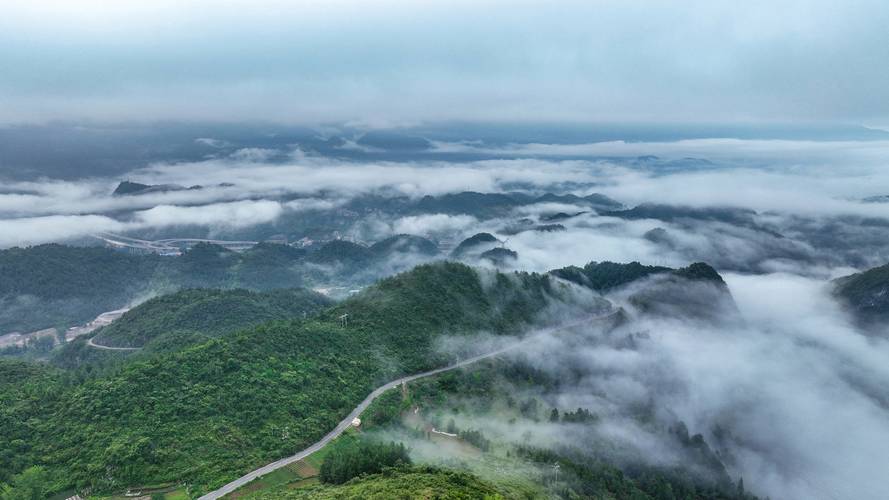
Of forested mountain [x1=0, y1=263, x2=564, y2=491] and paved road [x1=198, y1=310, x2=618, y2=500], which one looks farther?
forested mountain [x1=0, y1=263, x2=564, y2=491]

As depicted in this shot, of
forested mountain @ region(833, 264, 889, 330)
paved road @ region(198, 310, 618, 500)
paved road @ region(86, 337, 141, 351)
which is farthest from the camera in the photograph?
forested mountain @ region(833, 264, 889, 330)

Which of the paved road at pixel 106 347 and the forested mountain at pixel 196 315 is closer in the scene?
the paved road at pixel 106 347

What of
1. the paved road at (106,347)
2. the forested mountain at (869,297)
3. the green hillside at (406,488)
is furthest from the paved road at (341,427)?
the forested mountain at (869,297)

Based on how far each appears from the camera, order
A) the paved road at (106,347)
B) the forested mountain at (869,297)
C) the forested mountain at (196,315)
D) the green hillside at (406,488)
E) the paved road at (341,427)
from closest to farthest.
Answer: the green hillside at (406,488), the paved road at (341,427), the paved road at (106,347), the forested mountain at (196,315), the forested mountain at (869,297)

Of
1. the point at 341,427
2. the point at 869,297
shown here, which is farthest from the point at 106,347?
the point at 869,297

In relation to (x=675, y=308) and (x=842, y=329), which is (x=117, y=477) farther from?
(x=842, y=329)

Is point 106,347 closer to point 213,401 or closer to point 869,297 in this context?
point 213,401

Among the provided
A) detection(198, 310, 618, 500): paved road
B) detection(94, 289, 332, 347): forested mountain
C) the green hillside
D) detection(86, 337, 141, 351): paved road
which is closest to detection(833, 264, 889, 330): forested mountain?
detection(198, 310, 618, 500): paved road

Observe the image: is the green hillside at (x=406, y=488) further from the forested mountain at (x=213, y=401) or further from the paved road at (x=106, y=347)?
the paved road at (x=106, y=347)

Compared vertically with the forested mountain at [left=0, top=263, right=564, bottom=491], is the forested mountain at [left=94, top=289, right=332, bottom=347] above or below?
below

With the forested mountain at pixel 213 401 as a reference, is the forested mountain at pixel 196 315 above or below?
below

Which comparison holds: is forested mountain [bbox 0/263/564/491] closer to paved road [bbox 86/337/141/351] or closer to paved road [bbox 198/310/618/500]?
paved road [bbox 198/310/618/500]
